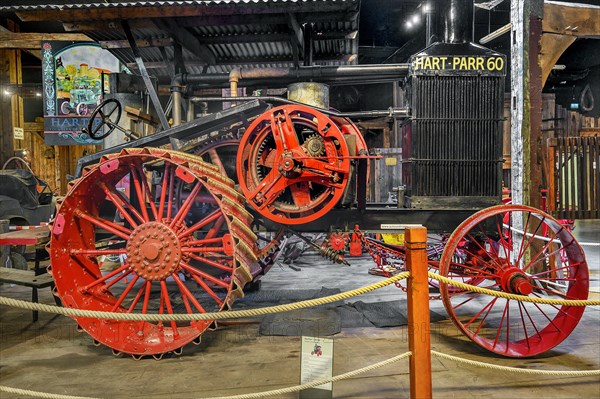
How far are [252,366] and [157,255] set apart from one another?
123 centimetres

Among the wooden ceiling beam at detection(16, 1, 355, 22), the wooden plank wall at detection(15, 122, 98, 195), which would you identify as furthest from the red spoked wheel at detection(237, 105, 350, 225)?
the wooden plank wall at detection(15, 122, 98, 195)

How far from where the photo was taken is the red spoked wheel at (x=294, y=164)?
385cm

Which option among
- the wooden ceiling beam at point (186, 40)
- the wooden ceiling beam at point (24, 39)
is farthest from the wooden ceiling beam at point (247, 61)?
the wooden ceiling beam at point (24, 39)

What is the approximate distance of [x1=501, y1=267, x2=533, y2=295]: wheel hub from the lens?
11.3 feet

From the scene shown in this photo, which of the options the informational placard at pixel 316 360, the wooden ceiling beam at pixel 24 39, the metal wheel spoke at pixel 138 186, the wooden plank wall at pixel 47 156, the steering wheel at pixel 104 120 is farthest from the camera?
the wooden plank wall at pixel 47 156

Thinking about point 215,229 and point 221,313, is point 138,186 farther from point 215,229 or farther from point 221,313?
point 221,313

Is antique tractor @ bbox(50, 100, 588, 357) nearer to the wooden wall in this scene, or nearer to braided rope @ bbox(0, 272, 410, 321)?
braided rope @ bbox(0, 272, 410, 321)

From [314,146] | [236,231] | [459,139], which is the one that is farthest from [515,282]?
[236,231]

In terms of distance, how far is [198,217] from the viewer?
189 inches

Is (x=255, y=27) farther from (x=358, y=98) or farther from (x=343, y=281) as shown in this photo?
(x=358, y=98)

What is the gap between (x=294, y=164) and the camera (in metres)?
3.83

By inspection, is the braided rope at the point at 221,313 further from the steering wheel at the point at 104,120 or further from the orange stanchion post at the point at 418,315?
the steering wheel at the point at 104,120

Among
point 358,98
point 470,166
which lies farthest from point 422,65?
point 358,98

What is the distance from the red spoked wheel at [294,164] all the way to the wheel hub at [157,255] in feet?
2.74
